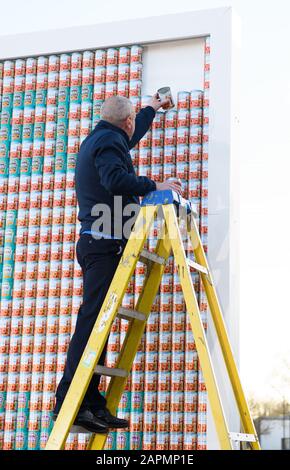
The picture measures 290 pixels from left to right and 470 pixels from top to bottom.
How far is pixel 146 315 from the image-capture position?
15.1ft

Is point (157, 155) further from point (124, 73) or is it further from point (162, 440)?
point (162, 440)

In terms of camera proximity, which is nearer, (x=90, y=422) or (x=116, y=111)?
(x=90, y=422)

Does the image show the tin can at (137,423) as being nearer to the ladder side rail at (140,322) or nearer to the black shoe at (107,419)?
the ladder side rail at (140,322)

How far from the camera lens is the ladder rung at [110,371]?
416 centimetres

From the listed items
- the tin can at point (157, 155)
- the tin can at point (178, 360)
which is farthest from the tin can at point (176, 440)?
the tin can at point (157, 155)

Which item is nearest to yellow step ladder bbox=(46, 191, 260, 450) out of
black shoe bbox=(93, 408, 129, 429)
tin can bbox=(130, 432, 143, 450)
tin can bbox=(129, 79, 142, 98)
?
black shoe bbox=(93, 408, 129, 429)

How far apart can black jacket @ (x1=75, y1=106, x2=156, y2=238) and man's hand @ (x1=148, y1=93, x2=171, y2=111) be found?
2.28 ft

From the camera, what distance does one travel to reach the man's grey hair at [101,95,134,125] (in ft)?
14.9

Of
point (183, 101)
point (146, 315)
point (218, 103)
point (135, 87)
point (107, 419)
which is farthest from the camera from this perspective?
point (135, 87)

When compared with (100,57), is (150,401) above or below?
below

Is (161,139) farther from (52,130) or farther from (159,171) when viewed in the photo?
(52,130)

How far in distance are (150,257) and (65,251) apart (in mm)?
1093

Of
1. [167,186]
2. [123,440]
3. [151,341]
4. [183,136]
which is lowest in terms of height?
[123,440]

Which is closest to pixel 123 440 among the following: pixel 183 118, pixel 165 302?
pixel 165 302
